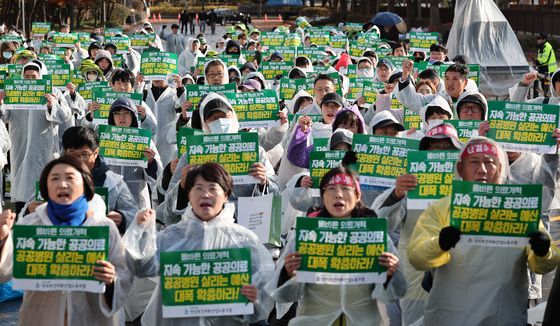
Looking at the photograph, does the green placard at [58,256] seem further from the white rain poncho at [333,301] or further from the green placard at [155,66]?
the green placard at [155,66]

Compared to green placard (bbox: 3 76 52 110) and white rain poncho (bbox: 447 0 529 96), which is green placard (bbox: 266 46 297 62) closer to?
green placard (bbox: 3 76 52 110)

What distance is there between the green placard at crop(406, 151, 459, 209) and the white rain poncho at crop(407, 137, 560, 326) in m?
1.00

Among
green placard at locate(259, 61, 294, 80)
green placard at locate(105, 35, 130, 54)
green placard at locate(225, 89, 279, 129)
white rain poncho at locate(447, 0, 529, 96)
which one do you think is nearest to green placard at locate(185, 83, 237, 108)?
green placard at locate(225, 89, 279, 129)

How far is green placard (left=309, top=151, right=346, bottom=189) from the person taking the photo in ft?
26.7

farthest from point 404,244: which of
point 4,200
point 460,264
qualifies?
point 4,200

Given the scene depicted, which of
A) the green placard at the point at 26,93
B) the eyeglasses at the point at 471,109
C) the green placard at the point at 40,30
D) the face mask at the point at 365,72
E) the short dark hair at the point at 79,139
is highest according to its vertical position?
the green placard at the point at 40,30

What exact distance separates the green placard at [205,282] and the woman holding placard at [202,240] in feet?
0.10

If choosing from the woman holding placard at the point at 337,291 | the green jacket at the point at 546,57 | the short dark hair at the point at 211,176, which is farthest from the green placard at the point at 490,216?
the green jacket at the point at 546,57

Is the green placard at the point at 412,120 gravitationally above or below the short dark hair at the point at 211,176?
above

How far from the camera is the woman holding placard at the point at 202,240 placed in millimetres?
5852

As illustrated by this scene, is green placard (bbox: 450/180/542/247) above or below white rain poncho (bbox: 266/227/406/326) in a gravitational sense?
above

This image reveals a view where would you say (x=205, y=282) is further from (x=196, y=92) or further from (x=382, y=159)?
(x=196, y=92)

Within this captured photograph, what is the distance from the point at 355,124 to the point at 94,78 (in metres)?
7.85

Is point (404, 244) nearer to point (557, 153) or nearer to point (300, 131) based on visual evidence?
point (557, 153)
